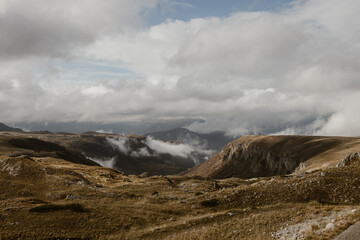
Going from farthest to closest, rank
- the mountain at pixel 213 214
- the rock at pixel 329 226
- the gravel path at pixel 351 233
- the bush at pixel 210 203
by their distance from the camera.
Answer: the bush at pixel 210 203 < the mountain at pixel 213 214 < the rock at pixel 329 226 < the gravel path at pixel 351 233

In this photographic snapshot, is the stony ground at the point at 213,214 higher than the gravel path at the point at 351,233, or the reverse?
the gravel path at the point at 351,233

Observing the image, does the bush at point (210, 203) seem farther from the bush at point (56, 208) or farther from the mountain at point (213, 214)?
the bush at point (56, 208)

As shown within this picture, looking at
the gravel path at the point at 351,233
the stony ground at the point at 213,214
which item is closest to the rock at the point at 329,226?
the stony ground at the point at 213,214

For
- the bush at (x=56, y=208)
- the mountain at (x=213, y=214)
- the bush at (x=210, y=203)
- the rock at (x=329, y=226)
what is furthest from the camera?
the bush at (x=210, y=203)

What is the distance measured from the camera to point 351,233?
16062mm

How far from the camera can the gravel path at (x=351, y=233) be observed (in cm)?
1555

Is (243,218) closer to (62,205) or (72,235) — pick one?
(72,235)

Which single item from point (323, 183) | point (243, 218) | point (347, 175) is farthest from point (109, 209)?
point (347, 175)

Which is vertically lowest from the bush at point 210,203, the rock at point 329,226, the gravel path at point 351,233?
the bush at point 210,203

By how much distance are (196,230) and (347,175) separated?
2477cm

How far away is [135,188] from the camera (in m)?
63.6

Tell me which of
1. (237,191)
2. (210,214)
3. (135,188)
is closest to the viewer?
(210,214)

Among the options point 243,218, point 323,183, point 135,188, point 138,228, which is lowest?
point 135,188

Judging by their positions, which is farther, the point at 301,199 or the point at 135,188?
the point at 135,188
